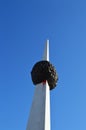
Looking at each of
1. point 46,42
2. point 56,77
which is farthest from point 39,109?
point 46,42

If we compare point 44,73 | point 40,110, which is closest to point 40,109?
point 40,110

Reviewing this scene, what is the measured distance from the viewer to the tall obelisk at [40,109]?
23569 mm

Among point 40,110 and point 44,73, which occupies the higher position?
point 44,73

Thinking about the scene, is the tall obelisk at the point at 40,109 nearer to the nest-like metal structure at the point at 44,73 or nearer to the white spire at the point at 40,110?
the white spire at the point at 40,110

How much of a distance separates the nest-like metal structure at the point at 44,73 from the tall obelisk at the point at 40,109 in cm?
64

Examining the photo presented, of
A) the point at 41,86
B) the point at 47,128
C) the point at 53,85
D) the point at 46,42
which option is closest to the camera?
the point at 47,128

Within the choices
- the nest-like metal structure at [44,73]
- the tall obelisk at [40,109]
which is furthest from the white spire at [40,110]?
the nest-like metal structure at [44,73]

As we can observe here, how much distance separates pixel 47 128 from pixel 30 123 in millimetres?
1599

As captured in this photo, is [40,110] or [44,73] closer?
[40,110]

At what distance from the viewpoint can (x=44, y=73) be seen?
101ft

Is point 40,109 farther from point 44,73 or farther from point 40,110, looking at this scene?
point 44,73

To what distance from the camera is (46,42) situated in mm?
38688

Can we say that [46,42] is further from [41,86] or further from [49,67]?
[41,86]

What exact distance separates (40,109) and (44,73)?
6.11 meters
